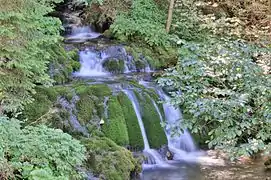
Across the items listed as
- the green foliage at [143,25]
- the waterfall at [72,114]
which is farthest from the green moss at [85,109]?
the green foliage at [143,25]

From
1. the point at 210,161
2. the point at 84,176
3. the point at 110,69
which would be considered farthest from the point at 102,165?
the point at 110,69

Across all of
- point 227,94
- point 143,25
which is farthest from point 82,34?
point 227,94

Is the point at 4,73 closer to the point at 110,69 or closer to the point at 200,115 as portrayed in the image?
the point at 200,115

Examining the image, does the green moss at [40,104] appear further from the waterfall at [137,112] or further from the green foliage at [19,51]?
the waterfall at [137,112]

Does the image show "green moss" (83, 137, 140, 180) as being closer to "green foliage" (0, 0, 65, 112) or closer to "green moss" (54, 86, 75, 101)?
"green moss" (54, 86, 75, 101)

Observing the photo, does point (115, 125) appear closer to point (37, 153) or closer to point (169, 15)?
point (37, 153)

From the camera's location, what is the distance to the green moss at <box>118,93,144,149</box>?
760 cm

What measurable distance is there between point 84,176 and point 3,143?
1205mm

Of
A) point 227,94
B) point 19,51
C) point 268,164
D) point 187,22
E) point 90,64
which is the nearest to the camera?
point 227,94

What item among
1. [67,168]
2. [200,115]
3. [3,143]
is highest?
[200,115]

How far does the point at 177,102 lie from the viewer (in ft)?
15.5

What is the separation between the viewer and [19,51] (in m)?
5.66

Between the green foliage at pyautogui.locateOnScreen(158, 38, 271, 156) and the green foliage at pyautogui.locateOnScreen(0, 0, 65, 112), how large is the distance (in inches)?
89.2

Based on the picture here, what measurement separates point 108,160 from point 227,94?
8.17 ft
